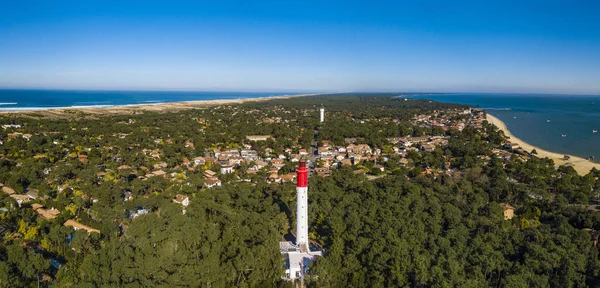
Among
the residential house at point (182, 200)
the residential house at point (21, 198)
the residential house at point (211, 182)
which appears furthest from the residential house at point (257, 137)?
the residential house at point (21, 198)

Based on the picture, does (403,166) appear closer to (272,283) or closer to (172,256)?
(272,283)

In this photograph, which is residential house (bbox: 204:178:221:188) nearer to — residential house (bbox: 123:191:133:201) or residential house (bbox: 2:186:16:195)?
residential house (bbox: 123:191:133:201)

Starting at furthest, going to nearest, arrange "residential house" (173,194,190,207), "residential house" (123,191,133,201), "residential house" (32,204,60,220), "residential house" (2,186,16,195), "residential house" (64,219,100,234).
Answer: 1. "residential house" (2,186,16,195)
2. "residential house" (123,191,133,201)
3. "residential house" (173,194,190,207)
4. "residential house" (32,204,60,220)
5. "residential house" (64,219,100,234)

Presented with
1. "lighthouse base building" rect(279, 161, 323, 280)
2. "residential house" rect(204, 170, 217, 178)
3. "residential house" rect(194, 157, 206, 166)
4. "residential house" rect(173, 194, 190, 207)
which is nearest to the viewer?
"lighthouse base building" rect(279, 161, 323, 280)

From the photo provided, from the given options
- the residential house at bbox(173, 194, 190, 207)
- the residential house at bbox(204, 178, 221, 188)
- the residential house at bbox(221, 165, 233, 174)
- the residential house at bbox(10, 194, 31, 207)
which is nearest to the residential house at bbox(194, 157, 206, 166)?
A: the residential house at bbox(221, 165, 233, 174)

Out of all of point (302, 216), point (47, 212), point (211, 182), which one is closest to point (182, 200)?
point (211, 182)

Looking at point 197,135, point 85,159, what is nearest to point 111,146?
point 85,159

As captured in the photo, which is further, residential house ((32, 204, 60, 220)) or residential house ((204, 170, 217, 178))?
residential house ((204, 170, 217, 178))
